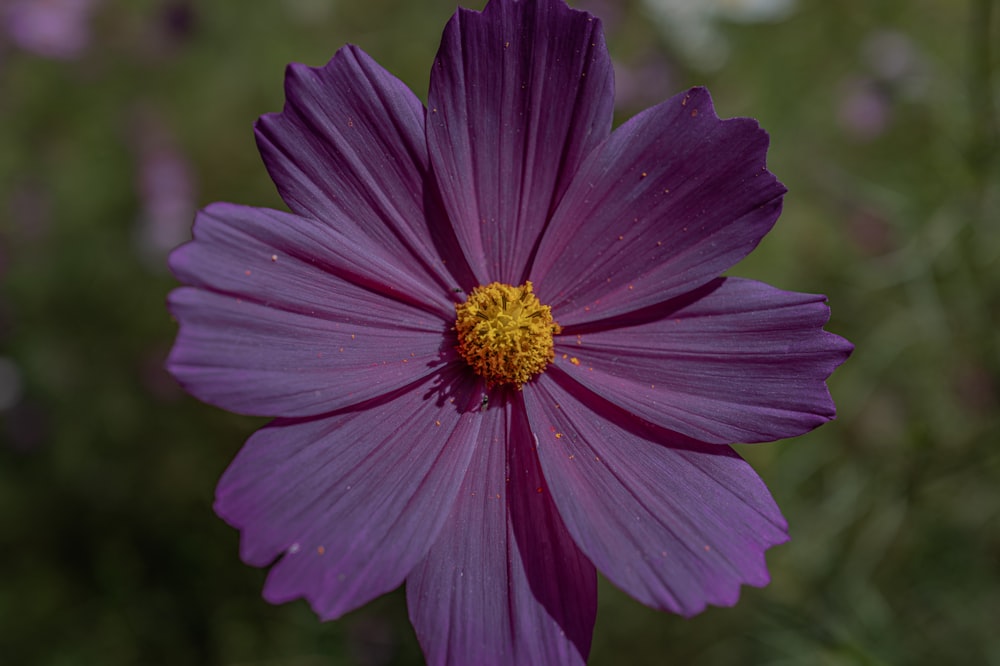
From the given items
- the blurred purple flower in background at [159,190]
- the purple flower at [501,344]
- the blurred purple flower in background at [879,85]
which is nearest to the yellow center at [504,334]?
the purple flower at [501,344]

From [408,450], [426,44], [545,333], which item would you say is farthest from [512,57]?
[426,44]

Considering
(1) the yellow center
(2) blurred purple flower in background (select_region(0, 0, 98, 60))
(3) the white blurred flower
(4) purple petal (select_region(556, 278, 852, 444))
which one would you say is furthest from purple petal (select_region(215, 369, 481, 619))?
(2) blurred purple flower in background (select_region(0, 0, 98, 60))

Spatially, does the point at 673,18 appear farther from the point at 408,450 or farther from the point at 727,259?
the point at 408,450

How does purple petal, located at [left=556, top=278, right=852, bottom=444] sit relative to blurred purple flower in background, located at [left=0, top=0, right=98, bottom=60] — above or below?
below

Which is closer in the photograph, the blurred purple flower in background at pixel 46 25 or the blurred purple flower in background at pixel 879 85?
the blurred purple flower in background at pixel 46 25

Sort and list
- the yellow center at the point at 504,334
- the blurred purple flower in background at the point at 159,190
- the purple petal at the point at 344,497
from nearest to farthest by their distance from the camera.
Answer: the purple petal at the point at 344,497
the yellow center at the point at 504,334
the blurred purple flower in background at the point at 159,190

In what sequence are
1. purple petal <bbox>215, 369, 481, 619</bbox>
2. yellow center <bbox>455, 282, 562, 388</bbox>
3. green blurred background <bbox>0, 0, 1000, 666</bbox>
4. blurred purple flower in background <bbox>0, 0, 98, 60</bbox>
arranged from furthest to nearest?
1. blurred purple flower in background <bbox>0, 0, 98, 60</bbox>
2. green blurred background <bbox>0, 0, 1000, 666</bbox>
3. yellow center <bbox>455, 282, 562, 388</bbox>
4. purple petal <bbox>215, 369, 481, 619</bbox>

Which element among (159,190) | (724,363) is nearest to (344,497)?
(724,363)

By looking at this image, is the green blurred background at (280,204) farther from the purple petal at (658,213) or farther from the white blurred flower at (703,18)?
the purple petal at (658,213)

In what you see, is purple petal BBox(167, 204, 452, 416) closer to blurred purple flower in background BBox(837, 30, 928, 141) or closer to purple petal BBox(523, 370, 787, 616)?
purple petal BBox(523, 370, 787, 616)
